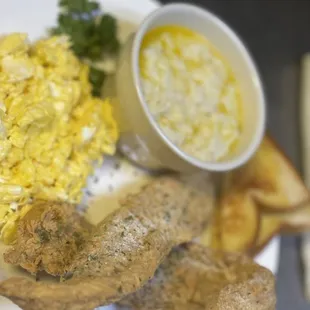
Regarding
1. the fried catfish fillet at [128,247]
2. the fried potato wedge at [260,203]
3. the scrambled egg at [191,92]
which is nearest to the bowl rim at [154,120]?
the scrambled egg at [191,92]

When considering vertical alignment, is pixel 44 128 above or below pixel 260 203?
above

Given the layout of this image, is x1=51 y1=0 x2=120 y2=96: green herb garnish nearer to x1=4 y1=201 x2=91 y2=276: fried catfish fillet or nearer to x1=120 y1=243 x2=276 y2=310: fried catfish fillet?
x1=4 y1=201 x2=91 y2=276: fried catfish fillet

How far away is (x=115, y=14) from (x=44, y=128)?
640mm

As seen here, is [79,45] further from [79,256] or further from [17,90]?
[79,256]

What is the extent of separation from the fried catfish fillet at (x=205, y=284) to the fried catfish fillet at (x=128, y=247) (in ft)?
0.32

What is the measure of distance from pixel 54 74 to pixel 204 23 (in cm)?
60

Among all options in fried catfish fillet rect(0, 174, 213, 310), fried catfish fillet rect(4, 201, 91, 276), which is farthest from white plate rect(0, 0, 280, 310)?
fried catfish fillet rect(4, 201, 91, 276)

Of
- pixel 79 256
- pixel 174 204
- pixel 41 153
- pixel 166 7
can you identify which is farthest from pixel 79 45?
pixel 79 256

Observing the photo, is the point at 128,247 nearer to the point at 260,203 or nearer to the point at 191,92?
the point at 191,92

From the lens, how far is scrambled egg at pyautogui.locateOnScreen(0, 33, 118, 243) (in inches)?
55.9

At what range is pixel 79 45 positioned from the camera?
6.04 ft

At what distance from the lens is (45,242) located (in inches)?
56.9

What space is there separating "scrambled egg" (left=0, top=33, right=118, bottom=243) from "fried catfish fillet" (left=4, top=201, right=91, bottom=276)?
0.05 m

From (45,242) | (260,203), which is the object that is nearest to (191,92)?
(260,203)
